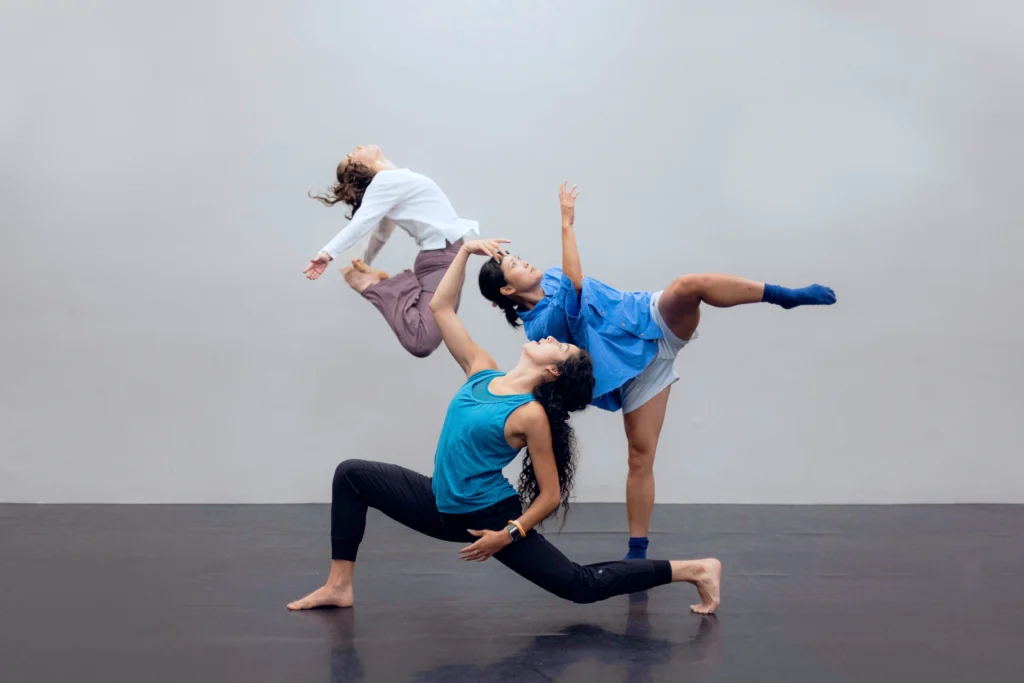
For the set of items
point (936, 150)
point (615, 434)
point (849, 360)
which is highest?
point (936, 150)

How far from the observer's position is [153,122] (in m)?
5.03

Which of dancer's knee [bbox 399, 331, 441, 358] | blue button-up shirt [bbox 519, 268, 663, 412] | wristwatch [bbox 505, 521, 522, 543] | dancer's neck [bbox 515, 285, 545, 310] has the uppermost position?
dancer's neck [bbox 515, 285, 545, 310]

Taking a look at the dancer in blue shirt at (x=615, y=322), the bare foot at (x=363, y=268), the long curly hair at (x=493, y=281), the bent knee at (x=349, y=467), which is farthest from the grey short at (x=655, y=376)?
the bare foot at (x=363, y=268)

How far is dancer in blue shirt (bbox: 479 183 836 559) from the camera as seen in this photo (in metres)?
3.04

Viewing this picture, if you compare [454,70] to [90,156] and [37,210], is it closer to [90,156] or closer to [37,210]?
[90,156]

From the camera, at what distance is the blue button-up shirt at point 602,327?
3.07 m

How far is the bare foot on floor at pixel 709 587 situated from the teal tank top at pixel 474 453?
64 cm

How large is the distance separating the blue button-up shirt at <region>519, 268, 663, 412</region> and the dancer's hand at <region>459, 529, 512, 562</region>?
744 mm

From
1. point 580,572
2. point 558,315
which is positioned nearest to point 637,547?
point 580,572

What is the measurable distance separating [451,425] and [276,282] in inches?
108

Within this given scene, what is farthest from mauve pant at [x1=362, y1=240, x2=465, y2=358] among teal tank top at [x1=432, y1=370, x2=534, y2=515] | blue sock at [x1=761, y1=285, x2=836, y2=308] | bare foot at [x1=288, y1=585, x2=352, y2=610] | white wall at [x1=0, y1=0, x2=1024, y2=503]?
white wall at [x1=0, y1=0, x2=1024, y2=503]

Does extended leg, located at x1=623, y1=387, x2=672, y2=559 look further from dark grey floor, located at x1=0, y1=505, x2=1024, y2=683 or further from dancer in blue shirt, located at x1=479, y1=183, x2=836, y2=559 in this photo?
dark grey floor, located at x1=0, y1=505, x2=1024, y2=683

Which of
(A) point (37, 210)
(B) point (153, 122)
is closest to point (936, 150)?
(B) point (153, 122)

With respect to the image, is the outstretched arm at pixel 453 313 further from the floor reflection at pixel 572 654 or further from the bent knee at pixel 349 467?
the floor reflection at pixel 572 654
